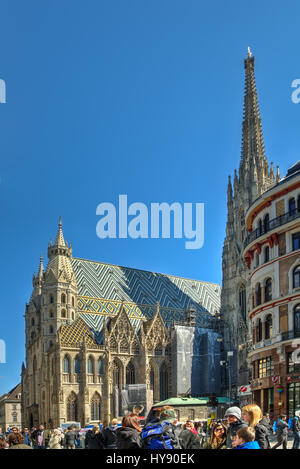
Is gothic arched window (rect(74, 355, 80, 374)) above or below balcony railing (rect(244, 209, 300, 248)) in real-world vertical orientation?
below

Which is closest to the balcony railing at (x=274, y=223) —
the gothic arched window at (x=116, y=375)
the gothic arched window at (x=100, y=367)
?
the gothic arched window at (x=100, y=367)

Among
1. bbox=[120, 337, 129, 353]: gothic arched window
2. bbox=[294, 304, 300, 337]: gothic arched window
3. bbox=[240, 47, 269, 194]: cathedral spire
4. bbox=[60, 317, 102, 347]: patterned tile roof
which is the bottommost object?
bbox=[120, 337, 129, 353]: gothic arched window

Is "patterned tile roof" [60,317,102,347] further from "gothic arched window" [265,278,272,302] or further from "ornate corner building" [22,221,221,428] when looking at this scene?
"gothic arched window" [265,278,272,302]

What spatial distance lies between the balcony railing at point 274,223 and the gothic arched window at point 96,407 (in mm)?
48348

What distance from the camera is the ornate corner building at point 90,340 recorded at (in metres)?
78.2

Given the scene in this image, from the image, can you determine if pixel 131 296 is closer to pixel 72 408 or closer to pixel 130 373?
pixel 130 373

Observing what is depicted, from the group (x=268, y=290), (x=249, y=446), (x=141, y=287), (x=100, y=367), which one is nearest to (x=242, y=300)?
(x=141, y=287)

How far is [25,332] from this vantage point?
91188mm

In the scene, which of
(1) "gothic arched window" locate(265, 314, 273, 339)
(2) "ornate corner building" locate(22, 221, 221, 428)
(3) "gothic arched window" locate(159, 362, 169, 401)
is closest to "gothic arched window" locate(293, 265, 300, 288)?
(1) "gothic arched window" locate(265, 314, 273, 339)

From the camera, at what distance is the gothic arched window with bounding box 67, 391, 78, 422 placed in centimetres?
7681

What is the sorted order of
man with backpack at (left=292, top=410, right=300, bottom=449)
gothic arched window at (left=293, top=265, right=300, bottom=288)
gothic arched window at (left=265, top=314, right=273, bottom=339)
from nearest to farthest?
1. man with backpack at (left=292, top=410, right=300, bottom=449)
2. gothic arched window at (left=293, top=265, right=300, bottom=288)
3. gothic arched window at (left=265, top=314, right=273, bottom=339)

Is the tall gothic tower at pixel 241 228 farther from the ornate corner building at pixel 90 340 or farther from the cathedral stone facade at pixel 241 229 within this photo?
the ornate corner building at pixel 90 340

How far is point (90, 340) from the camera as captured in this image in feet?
266
